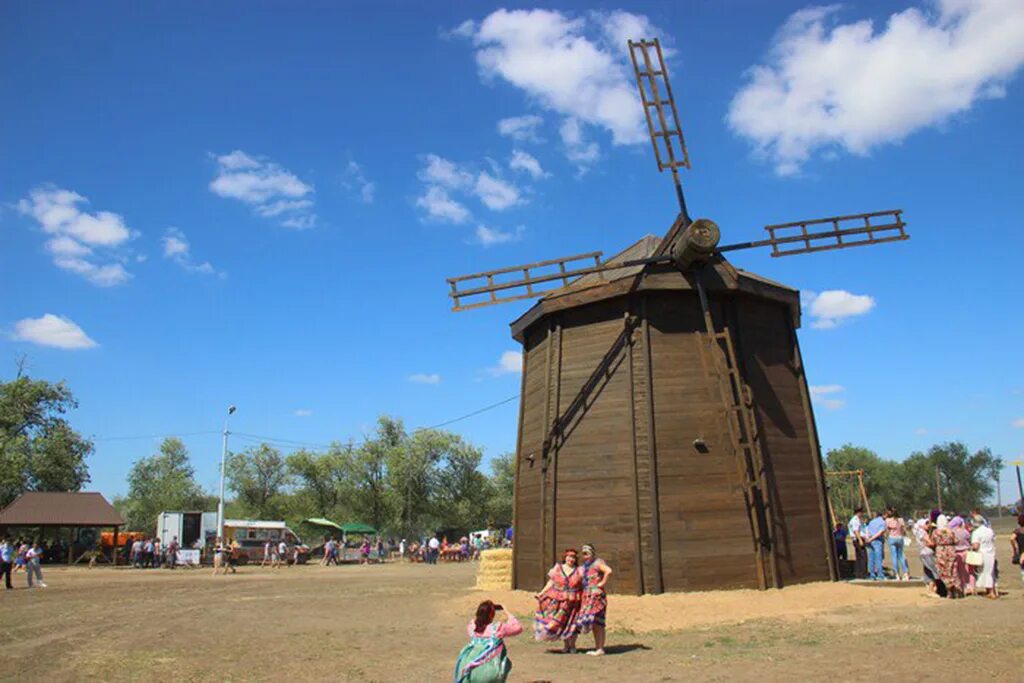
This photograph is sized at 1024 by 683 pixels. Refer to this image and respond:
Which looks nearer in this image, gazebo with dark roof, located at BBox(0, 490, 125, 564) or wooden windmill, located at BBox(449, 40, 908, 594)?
wooden windmill, located at BBox(449, 40, 908, 594)

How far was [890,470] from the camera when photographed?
102m

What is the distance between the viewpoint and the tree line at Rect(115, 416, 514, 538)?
6588cm

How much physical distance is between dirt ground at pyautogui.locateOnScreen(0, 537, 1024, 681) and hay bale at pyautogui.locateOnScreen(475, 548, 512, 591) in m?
1.29

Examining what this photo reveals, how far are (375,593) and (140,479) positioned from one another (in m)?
78.5

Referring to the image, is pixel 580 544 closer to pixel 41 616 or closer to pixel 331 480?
pixel 41 616

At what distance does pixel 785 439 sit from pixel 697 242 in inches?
195

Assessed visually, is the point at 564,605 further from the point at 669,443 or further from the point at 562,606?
the point at 669,443

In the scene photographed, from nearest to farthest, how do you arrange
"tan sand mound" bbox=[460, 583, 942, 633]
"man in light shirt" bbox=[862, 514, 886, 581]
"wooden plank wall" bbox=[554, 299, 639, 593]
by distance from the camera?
"tan sand mound" bbox=[460, 583, 942, 633]
"wooden plank wall" bbox=[554, 299, 639, 593]
"man in light shirt" bbox=[862, 514, 886, 581]

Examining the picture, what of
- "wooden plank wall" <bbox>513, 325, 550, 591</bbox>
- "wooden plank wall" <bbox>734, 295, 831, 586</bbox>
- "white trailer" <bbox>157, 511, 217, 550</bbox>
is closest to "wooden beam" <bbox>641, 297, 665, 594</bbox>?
"wooden plank wall" <bbox>734, 295, 831, 586</bbox>

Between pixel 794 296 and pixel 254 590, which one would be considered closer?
pixel 794 296

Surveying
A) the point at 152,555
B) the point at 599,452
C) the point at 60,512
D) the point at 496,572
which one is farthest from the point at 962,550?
the point at 60,512

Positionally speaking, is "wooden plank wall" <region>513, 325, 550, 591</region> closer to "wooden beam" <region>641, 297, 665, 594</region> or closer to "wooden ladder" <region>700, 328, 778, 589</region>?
"wooden beam" <region>641, 297, 665, 594</region>

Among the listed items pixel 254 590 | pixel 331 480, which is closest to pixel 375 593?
pixel 254 590

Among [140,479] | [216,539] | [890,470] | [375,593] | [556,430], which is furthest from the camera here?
[890,470]
